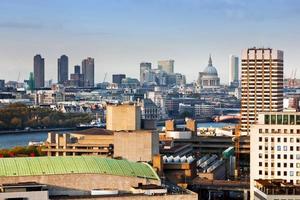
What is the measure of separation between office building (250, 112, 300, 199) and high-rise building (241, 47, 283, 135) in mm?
42785

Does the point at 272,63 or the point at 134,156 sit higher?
the point at 272,63

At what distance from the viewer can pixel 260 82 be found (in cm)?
8412

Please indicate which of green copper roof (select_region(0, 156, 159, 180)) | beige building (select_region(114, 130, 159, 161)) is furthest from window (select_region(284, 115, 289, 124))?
green copper roof (select_region(0, 156, 159, 180))

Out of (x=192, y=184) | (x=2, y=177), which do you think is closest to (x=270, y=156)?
(x=192, y=184)

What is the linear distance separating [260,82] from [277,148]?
45363 mm

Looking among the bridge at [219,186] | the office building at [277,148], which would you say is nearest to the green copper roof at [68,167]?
the office building at [277,148]

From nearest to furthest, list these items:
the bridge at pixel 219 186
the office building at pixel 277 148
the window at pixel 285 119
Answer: the office building at pixel 277 148 → the window at pixel 285 119 → the bridge at pixel 219 186

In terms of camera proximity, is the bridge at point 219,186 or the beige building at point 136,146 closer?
the bridge at point 219,186

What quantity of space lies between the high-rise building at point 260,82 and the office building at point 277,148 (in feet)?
140

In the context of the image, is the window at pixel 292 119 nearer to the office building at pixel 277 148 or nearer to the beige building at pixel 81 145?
the office building at pixel 277 148

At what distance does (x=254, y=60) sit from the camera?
8462cm

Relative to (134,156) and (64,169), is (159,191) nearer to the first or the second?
(64,169)

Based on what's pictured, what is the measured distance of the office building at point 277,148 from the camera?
3900cm

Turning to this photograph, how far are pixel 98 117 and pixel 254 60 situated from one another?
62.1 meters
